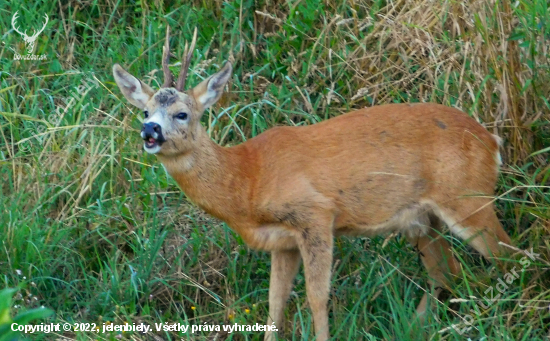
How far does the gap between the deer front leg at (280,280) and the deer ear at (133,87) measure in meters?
1.24

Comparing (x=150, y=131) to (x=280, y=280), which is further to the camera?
(x=280, y=280)

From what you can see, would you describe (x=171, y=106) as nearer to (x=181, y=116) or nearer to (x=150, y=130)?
(x=181, y=116)

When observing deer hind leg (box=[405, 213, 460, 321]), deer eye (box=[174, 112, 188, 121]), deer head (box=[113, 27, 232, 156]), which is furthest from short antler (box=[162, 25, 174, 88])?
deer hind leg (box=[405, 213, 460, 321])

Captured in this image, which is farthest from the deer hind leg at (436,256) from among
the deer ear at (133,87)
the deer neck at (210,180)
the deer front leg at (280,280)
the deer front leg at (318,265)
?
the deer ear at (133,87)

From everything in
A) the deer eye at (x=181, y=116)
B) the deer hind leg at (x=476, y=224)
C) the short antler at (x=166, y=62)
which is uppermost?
the short antler at (x=166, y=62)

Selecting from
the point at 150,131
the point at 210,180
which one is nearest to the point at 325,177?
the point at 210,180

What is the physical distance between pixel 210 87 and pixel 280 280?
4.15 ft

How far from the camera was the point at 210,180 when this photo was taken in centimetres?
508

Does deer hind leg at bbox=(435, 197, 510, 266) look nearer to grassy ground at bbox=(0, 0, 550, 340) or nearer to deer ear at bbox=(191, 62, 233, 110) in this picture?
grassy ground at bbox=(0, 0, 550, 340)

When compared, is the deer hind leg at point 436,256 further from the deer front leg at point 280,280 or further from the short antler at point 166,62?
the short antler at point 166,62

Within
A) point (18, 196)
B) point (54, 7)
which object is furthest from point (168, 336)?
point (54, 7)

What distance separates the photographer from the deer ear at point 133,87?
5277mm

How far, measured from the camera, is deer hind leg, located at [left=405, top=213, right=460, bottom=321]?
533 cm

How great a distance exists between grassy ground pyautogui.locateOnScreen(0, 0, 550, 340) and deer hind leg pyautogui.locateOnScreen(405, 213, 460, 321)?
10cm
